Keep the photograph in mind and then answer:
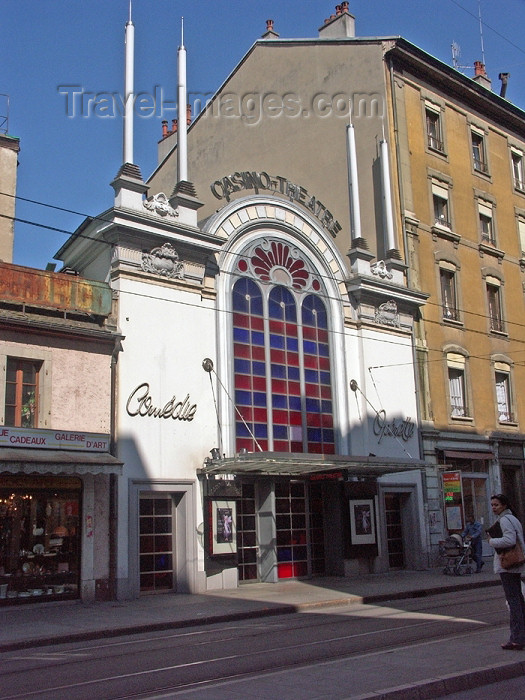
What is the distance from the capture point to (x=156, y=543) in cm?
1980

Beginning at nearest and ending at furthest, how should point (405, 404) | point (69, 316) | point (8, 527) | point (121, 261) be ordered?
1. point (8, 527)
2. point (69, 316)
3. point (121, 261)
4. point (405, 404)

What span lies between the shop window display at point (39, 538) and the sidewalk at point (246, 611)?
0.42m

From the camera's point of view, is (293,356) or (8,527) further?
(293,356)

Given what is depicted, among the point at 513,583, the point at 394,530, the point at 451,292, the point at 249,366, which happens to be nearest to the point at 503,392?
the point at 451,292

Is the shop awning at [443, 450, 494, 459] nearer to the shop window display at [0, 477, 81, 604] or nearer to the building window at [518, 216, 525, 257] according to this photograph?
the building window at [518, 216, 525, 257]

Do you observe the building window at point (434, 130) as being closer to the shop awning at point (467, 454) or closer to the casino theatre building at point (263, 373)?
the casino theatre building at point (263, 373)

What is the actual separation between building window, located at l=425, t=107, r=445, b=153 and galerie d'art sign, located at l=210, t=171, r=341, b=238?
6202 millimetres

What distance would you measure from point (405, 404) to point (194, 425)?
905 centimetres

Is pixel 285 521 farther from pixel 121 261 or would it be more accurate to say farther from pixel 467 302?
pixel 467 302

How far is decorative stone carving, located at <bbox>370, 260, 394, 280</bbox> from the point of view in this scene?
27.1 m

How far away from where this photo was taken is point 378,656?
9.56 m

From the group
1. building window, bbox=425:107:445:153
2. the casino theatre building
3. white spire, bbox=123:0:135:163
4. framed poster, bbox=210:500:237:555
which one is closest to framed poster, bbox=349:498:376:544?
the casino theatre building

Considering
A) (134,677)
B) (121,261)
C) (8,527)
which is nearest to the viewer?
(134,677)

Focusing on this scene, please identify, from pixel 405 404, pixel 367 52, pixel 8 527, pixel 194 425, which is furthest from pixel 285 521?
pixel 367 52
